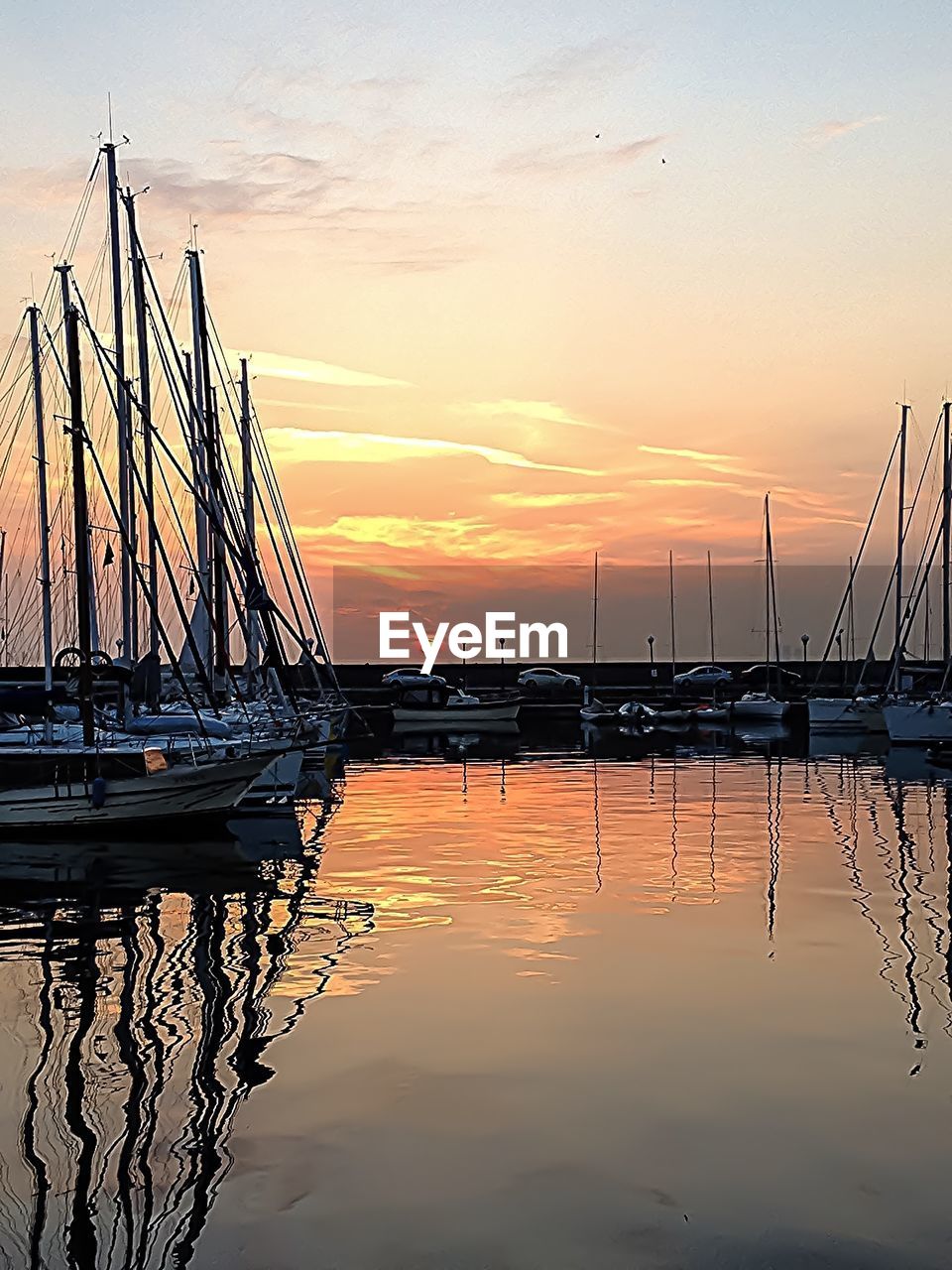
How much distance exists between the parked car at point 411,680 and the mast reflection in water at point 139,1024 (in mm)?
67745

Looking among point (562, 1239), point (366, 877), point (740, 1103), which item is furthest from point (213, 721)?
point (562, 1239)

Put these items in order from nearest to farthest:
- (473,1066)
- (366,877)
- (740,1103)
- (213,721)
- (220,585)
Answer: (740,1103) → (473,1066) → (366,877) → (213,721) → (220,585)

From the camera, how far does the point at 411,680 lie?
104 meters

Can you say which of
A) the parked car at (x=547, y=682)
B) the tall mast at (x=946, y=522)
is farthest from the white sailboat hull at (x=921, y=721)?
the parked car at (x=547, y=682)

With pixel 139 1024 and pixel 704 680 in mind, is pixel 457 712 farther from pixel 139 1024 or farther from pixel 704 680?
pixel 139 1024

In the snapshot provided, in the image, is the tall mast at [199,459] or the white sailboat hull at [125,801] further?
the tall mast at [199,459]

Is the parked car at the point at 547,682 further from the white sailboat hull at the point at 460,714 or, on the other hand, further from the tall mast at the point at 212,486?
the tall mast at the point at 212,486

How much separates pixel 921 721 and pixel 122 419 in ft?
122

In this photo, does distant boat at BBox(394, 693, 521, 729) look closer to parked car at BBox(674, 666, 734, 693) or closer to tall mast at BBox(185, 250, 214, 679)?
parked car at BBox(674, 666, 734, 693)

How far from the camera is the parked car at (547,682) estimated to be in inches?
4405

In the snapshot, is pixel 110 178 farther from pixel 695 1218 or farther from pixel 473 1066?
pixel 695 1218

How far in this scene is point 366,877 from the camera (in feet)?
89.9

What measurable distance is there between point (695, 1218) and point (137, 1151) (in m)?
4.54

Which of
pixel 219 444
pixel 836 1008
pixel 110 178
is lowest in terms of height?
pixel 836 1008
